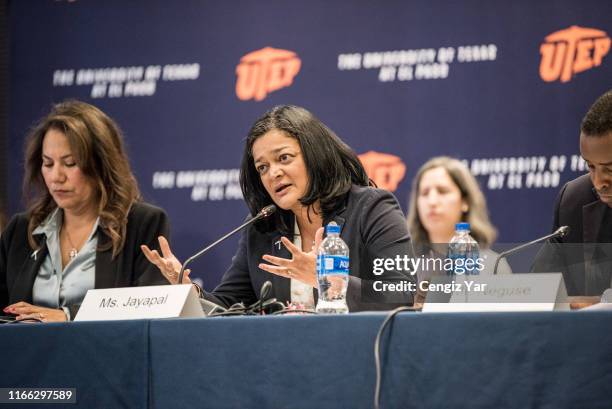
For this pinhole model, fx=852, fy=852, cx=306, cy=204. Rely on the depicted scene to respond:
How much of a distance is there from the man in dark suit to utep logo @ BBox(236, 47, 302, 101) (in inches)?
69.2

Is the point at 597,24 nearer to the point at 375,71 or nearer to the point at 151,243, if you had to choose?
the point at 375,71

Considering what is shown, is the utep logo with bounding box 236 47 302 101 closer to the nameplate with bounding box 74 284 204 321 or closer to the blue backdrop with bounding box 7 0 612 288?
the blue backdrop with bounding box 7 0 612 288

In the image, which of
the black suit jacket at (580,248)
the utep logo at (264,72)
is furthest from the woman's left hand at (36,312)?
the utep logo at (264,72)

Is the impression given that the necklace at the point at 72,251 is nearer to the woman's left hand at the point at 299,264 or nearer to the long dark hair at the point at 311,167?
the long dark hair at the point at 311,167

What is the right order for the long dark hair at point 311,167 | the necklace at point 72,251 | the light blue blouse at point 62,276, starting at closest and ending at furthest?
the long dark hair at point 311,167, the light blue blouse at point 62,276, the necklace at point 72,251

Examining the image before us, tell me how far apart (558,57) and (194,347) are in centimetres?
248

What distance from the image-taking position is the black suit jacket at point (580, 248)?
6.75 feet

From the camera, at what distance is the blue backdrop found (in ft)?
12.3

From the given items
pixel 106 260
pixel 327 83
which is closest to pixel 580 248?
pixel 106 260

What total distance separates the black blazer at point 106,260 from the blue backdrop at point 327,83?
0.99 meters

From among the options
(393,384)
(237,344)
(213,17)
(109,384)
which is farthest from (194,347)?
(213,17)

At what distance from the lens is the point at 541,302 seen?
1.78 meters

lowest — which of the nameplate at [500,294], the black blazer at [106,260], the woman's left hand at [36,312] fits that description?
the woman's left hand at [36,312]

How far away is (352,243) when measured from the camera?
2.73 metres
